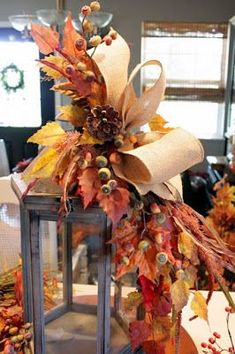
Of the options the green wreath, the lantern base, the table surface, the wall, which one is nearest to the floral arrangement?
the lantern base

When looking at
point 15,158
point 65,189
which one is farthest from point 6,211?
point 15,158

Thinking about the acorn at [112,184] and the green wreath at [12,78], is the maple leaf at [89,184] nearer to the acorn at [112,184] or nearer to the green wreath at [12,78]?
the acorn at [112,184]

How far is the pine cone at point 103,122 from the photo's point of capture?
534 millimetres

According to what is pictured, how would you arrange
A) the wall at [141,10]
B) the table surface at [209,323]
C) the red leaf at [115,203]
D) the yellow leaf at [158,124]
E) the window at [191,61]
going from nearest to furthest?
the red leaf at [115,203], the yellow leaf at [158,124], the table surface at [209,323], the wall at [141,10], the window at [191,61]

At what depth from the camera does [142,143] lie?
580mm

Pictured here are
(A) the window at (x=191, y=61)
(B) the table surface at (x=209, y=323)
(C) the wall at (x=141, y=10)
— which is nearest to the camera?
(B) the table surface at (x=209, y=323)

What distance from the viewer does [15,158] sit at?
512 centimetres

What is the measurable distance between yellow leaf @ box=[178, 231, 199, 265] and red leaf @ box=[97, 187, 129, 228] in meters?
0.10

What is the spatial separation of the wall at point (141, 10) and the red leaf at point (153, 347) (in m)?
4.51

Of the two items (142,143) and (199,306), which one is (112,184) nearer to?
(142,143)

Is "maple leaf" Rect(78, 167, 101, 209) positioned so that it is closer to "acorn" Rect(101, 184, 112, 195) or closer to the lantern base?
"acorn" Rect(101, 184, 112, 195)

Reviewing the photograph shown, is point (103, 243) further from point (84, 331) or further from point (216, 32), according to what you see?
point (216, 32)

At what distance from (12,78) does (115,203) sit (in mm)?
4833

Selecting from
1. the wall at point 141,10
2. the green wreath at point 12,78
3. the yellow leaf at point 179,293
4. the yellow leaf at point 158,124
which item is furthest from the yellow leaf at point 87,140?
the green wreath at point 12,78
